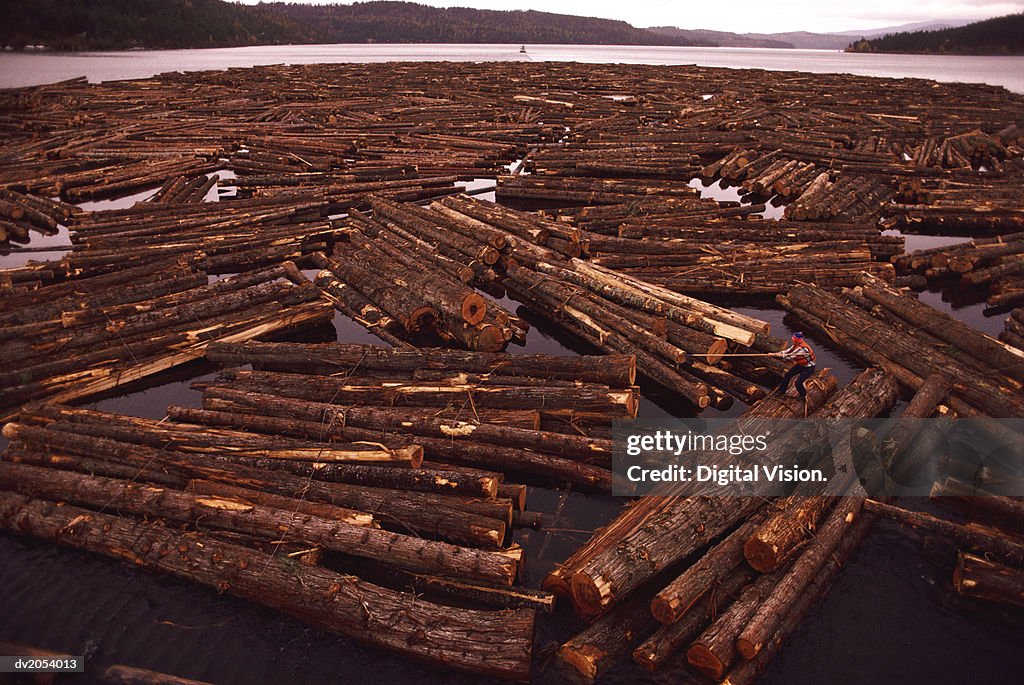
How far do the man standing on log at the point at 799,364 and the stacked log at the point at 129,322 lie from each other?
1096cm

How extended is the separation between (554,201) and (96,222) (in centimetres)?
1795

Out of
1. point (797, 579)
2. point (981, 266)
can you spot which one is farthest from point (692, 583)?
point (981, 266)

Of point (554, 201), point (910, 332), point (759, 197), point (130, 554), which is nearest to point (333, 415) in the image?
point (130, 554)

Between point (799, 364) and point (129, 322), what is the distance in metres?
14.7

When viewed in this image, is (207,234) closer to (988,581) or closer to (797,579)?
(797,579)

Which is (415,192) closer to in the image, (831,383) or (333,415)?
(333,415)

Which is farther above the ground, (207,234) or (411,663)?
(207,234)

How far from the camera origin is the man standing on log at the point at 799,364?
34.0ft

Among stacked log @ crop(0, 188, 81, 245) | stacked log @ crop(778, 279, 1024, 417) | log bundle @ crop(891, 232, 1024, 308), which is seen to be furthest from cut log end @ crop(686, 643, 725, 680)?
stacked log @ crop(0, 188, 81, 245)

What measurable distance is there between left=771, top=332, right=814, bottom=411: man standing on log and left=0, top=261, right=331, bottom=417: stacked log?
432 inches

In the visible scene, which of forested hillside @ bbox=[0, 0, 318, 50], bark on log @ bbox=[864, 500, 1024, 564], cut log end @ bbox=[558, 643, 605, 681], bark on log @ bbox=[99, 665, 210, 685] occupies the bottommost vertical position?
bark on log @ bbox=[99, 665, 210, 685]

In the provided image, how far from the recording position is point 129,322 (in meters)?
13.7

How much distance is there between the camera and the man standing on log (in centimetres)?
1037

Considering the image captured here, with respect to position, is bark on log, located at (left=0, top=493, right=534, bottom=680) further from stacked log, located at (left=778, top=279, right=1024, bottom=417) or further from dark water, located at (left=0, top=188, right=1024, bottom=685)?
stacked log, located at (left=778, top=279, right=1024, bottom=417)
